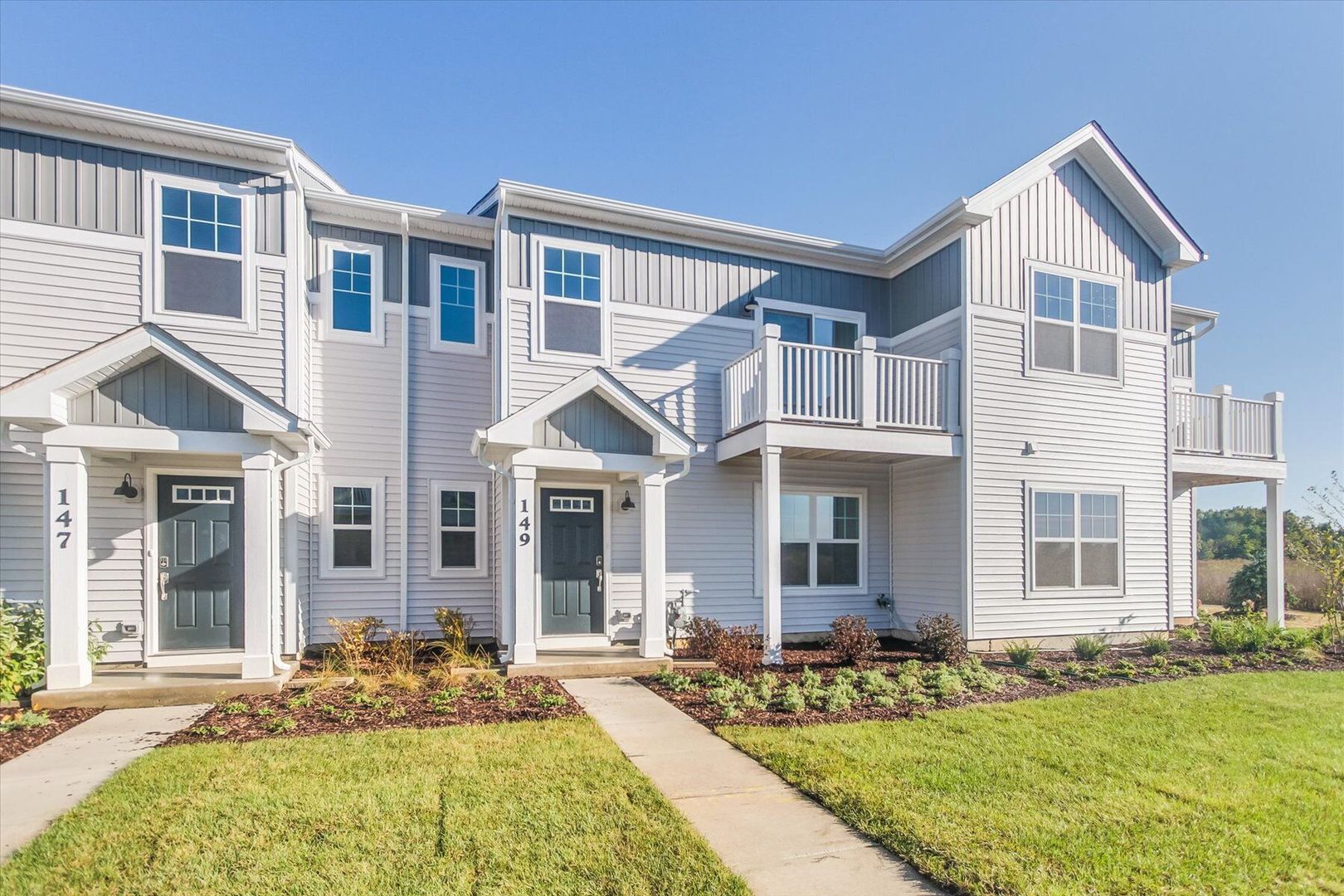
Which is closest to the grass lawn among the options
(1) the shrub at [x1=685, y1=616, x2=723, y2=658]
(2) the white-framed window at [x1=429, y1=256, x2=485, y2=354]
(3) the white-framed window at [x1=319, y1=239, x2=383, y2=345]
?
(1) the shrub at [x1=685, y1=616, x2=723, y2=658]

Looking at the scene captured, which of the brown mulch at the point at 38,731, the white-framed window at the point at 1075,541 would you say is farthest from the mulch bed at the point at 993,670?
the brown mulch at the point at 38,731

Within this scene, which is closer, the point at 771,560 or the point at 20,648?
the point at 20,648

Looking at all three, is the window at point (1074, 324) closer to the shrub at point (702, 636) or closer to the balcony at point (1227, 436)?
the balcony at point (1227, 436)

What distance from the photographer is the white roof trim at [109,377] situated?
265 inches

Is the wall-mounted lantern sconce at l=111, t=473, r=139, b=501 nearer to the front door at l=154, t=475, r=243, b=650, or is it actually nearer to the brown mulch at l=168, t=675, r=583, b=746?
the front door at l=154, t=475, r=243, b=650

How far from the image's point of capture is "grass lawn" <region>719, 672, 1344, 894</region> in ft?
12.1

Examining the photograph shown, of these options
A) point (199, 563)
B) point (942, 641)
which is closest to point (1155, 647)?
point (942, 641)

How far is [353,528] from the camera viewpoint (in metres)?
9.83

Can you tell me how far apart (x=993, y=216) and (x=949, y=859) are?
9618mm

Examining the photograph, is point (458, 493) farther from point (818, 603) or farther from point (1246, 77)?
point (1246, 77)

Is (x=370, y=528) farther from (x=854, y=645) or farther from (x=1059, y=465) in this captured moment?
(x=1059, y=465)

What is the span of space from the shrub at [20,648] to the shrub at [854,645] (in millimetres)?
8911

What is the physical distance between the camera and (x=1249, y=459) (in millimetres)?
12281

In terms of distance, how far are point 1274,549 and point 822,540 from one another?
8141 mm
